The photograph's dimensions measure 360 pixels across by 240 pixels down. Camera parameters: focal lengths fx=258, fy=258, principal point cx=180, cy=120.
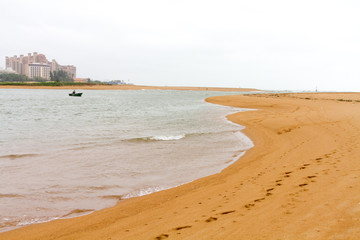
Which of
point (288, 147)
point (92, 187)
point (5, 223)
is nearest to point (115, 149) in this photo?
point (92, 187)

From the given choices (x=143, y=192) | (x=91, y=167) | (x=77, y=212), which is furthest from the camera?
(x=91, y=167)

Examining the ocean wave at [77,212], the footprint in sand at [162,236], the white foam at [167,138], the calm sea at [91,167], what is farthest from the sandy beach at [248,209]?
the white foam at [167,138]

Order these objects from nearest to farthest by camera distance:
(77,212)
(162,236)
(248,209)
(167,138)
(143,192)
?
(162,236), (248,209), (77,212), (143,192), (167,138)

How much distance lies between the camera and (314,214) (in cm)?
407

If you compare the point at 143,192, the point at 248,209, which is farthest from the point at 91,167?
the point at 248,209

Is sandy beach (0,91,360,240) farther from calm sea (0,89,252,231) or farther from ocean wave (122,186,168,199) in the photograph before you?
calm sea (0,89,252,231)

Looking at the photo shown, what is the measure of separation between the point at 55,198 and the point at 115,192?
4.99 feet

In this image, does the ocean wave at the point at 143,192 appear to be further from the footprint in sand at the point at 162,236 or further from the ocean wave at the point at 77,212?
the footprint in sand at the point at 162,236

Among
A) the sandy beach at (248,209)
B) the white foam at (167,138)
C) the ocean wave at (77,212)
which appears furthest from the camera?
the white foam at (167,138)

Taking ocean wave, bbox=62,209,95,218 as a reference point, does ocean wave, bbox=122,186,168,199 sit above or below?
above

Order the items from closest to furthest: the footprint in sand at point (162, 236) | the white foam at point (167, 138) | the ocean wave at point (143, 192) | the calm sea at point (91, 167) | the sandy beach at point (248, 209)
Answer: the sandy beach at point (248, 209), the footprint in sand at point (162, 236), the calm sea at point (91, 167), the ocean wave at point (143, 192), the white foam at point (167, 138)

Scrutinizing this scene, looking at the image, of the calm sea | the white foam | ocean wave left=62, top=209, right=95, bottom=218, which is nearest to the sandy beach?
ocean wave left=62, top=209, right=95, bottom=218

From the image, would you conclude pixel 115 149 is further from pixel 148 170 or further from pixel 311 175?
pixel 311 175

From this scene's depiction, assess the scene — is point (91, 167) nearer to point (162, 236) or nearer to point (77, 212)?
point (77, 212)
